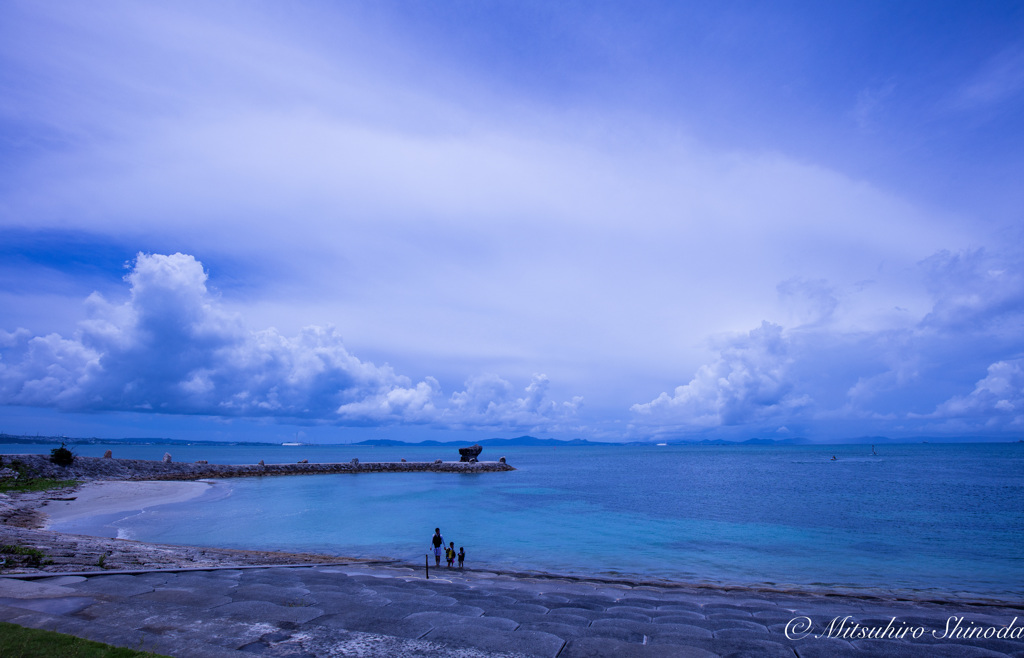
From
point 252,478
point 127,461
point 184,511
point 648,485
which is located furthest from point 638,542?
point 127,461

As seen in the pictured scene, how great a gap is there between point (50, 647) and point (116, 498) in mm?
48230

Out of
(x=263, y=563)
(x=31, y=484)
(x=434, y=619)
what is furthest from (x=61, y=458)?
(x=434, y=619)

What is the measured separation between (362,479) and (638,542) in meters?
56.0

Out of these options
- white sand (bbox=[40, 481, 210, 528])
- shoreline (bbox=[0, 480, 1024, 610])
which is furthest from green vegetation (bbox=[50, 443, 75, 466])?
shoreline (bbox=[0, 480, 1024, 610])

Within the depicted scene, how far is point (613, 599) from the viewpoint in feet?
52.7

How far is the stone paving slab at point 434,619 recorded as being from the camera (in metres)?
10.2

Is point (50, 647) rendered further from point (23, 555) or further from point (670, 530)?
point (670, 530)

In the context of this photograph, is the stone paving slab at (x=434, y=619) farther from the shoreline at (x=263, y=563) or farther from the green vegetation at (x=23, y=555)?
the green vegetation at (x=23, y=555)

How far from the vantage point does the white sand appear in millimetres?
36591

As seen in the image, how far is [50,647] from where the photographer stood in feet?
27.1

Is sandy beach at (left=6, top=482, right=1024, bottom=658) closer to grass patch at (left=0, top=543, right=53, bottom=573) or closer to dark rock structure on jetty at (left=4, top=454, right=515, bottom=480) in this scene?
grass patch at (left=0, top=543, right=53, bottom=573)

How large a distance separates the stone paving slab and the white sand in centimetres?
2526

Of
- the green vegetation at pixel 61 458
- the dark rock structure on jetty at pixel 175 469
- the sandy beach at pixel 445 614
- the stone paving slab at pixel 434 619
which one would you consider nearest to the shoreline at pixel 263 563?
the sandy beach at pixel 445 614

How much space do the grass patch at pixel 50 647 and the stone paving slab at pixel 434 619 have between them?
749 mm
